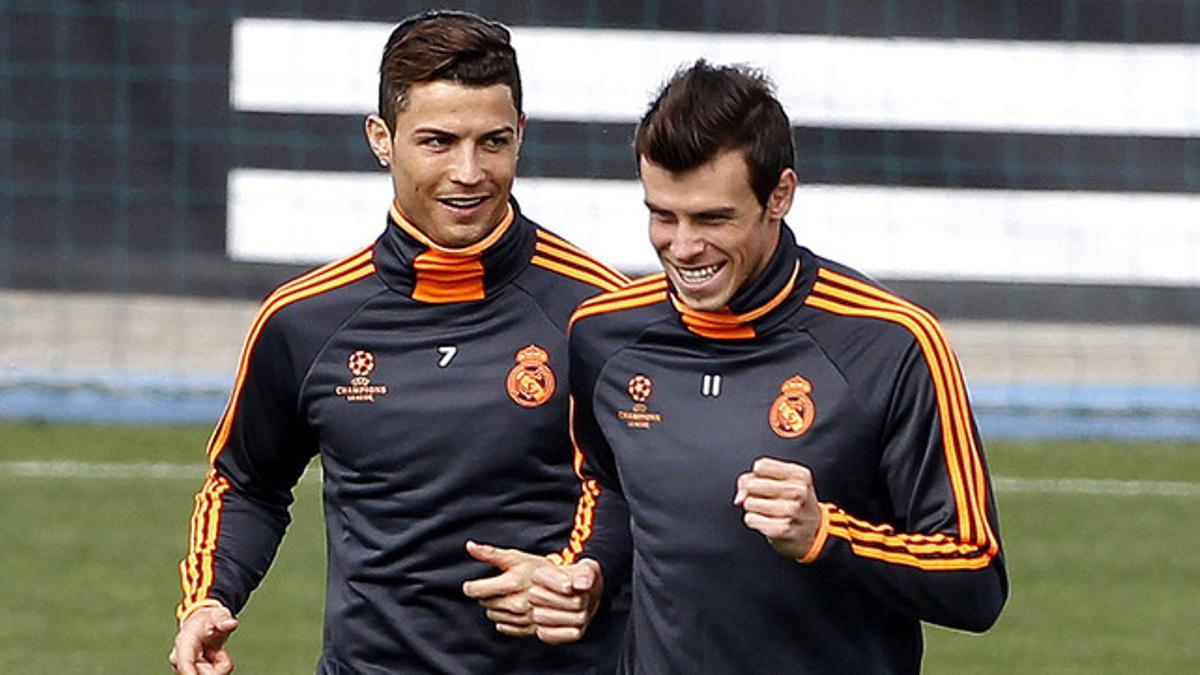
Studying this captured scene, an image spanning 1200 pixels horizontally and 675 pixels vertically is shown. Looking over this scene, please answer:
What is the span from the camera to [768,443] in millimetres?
3922

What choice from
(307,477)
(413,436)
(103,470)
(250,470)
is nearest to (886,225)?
(307,477)

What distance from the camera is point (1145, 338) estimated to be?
1125 cm

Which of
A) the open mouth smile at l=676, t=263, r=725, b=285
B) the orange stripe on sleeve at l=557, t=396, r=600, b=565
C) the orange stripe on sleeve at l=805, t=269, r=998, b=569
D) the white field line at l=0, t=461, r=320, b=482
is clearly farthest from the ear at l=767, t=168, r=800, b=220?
the white field line at l=0, t=461, r=320, b=482

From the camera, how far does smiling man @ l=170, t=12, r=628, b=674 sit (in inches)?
174

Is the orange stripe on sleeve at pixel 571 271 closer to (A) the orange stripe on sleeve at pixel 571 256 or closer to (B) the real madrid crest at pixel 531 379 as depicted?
(A) the orange stripe on sleeve at pixel 571 256

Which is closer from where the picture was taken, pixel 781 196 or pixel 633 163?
pixel 781 196

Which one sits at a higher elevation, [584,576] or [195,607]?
[584,576]

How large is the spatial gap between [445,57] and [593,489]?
75cm

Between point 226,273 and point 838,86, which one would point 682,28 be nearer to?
point 838,86

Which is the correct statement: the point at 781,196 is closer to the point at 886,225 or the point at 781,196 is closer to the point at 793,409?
the point at 793,409

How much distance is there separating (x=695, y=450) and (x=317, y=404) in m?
0.88

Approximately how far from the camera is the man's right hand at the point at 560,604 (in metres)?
4.01

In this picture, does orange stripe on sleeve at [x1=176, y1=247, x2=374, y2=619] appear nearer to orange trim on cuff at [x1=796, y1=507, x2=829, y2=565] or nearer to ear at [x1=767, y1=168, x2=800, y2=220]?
ear at [x1=767, y1=168, x2=800, y2=220]

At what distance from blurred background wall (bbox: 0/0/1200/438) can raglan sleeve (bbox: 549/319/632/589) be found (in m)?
6.80
